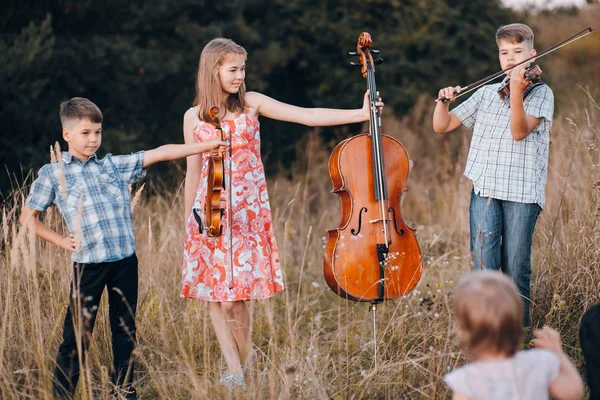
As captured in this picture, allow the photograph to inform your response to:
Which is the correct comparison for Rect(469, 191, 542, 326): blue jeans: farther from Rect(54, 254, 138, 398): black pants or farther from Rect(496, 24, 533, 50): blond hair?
Rect(54, 254, 138, 398): black pants

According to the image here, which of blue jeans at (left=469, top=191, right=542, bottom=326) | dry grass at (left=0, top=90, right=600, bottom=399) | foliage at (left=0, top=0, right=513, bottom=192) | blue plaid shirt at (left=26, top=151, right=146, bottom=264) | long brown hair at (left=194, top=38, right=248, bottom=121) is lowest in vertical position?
dry grass at (left=0, top=90, right=600, bottom=399)

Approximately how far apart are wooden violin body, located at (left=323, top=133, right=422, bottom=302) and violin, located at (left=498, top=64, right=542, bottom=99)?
22.0 inches

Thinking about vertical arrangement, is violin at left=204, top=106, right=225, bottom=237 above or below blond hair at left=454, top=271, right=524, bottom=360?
above

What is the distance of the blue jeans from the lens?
345cm

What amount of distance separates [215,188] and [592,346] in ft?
5.31

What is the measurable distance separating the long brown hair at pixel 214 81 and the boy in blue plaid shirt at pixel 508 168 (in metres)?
0.99

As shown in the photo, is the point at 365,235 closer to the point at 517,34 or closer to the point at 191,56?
Result: the point at 517,34

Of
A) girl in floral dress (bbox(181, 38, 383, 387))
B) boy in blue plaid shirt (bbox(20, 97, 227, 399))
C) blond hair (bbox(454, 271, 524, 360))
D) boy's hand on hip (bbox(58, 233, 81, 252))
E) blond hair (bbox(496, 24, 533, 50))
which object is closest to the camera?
blond hair (bbox(454, 271, 524, 360))

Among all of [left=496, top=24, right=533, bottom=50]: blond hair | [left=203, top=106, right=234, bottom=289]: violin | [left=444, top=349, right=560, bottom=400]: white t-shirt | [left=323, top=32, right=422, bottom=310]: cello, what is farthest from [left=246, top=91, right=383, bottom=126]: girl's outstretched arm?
[left=444, top=349, right=560, bottom=400]: white t-shirt

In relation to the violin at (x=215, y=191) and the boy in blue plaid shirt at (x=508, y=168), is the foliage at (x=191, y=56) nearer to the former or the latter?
the violin at (x=215, y=191)

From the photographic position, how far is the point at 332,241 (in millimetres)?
3496

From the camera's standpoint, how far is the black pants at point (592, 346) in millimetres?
2395

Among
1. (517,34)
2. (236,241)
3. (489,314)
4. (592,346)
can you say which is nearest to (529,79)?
(517,34)

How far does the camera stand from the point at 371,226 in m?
3.49
